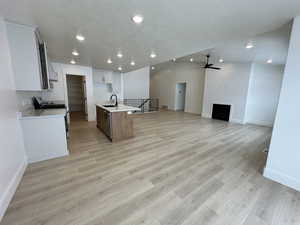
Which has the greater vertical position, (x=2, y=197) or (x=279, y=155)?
(x=279, y=155)

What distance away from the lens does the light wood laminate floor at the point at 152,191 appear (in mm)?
1500

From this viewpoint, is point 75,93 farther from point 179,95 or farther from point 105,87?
point 179,95

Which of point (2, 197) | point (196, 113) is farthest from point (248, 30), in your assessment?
point (196, 113)

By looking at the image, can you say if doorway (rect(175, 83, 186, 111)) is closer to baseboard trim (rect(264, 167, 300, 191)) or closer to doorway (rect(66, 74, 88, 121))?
doorway (rect(66, 74, 88, 121))

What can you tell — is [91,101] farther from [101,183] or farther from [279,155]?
[279,155]

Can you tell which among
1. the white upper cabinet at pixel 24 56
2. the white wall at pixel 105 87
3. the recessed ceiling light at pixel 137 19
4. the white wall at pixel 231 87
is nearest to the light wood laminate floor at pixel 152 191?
the white upper cabinet at pixel 24 56

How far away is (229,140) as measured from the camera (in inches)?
157

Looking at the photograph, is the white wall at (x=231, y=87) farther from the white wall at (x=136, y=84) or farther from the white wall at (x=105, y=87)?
the white wall at (x=105, y=87)

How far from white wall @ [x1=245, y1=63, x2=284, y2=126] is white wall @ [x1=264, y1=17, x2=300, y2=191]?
16.1 feet

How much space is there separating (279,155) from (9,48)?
491 cm

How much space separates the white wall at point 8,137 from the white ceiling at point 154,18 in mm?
704

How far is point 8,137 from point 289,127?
4267 mm

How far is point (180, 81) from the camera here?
30.9 feet

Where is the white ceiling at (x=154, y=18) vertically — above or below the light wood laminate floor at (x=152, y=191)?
above
